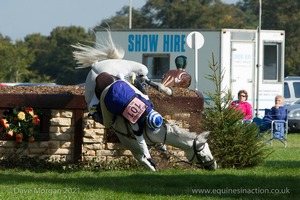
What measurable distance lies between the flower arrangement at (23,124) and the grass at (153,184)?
607 mm

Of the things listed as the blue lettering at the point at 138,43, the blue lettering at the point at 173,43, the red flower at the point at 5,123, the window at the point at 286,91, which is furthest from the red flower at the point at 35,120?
the window at the point at 286,91

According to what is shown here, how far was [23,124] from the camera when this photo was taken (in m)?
12.8

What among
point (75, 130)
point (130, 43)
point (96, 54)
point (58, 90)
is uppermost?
point (130, 43)

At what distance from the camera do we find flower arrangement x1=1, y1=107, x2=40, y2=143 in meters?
12.8

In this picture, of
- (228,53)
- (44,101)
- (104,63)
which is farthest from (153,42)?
(104,63)

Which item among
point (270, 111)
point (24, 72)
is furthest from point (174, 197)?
point (24, 72)

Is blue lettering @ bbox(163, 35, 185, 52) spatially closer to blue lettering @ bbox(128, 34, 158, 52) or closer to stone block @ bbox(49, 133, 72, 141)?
blue lettering @ bbox(128, 34, 158, 52)

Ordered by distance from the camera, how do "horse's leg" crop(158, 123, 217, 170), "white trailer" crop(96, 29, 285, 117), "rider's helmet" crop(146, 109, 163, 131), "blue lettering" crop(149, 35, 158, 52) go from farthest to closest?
"blue lettering" crop(149, 35, 158, 52)
"white trailer" crop(96, 29, 285, 117)
"horse's leg" crop(158, 123, 217, 170)
"rider's helmet" crop(146, 109, 163, 131)

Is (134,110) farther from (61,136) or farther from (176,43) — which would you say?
(176,43)

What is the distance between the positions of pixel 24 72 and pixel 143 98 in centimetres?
5237

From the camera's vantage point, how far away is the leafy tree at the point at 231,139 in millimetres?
12992

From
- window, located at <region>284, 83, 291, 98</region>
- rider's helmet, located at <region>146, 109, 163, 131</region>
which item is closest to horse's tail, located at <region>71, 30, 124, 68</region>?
rider's helmet, located at <region>146, 109, 163, 131</region>

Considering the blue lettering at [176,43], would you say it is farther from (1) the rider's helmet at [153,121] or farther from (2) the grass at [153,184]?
(1) the rider's helmet at [153,121]

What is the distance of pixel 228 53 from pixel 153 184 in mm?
18538
